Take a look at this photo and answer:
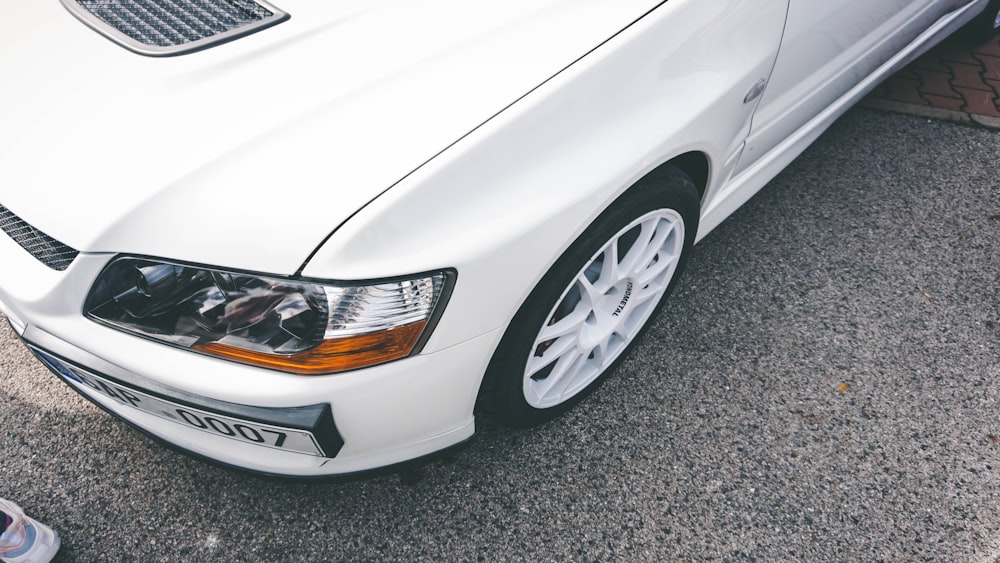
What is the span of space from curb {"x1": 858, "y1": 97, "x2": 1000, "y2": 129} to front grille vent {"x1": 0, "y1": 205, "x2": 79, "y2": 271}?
3.26 m

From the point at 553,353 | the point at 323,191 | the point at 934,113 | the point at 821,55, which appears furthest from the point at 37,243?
the point at 934,113

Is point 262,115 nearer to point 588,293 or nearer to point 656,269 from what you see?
point 588,293

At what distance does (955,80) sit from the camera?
319cm

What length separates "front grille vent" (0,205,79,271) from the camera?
1.28m

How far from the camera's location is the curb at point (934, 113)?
9.75ft

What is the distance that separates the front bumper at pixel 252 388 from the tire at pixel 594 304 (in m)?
0.15

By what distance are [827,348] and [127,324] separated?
6.63ft

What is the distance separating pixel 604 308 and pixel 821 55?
1.03m

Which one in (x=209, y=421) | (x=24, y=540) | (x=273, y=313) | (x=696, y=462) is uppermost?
(x=273, y=313)

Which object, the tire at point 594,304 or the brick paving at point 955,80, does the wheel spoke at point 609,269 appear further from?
the brick paving at point 955,80

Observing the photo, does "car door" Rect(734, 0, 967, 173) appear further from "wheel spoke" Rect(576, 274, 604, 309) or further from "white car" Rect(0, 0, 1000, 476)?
"wheel spoke" Rect(576, 274, 604, 309)

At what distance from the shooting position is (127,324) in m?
1.28

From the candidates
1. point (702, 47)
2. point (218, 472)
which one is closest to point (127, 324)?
point (218, 472)

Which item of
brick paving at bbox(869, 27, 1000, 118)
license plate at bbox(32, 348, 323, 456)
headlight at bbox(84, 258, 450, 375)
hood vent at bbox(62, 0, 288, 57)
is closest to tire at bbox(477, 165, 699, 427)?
headlight at bbox(84, 258, 450, 375)
